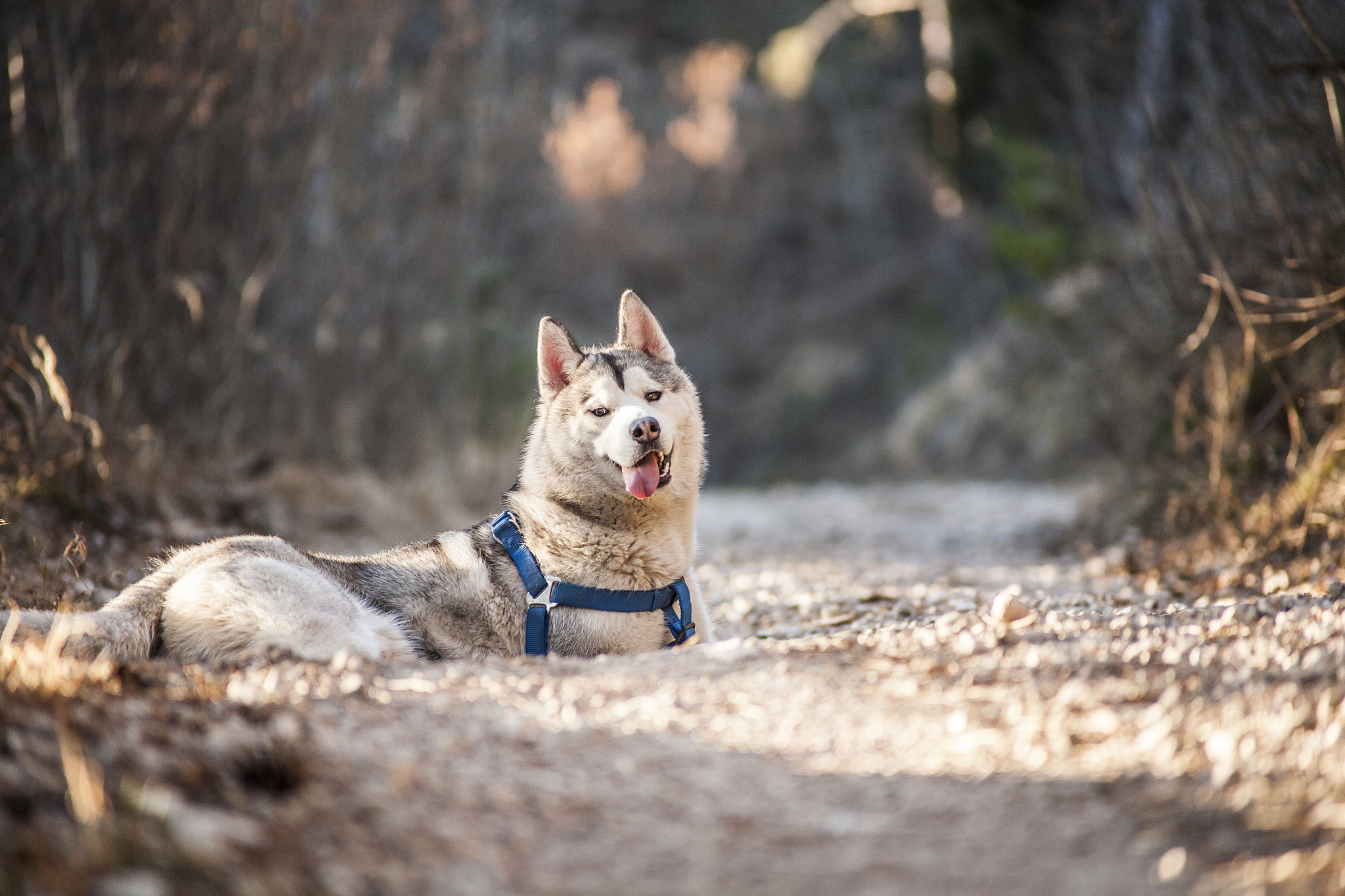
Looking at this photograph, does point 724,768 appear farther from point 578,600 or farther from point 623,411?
Answer: point 623,411

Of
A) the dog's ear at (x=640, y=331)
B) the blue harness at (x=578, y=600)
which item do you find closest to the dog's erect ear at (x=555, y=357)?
the dog's ear at (x=640, y=331)

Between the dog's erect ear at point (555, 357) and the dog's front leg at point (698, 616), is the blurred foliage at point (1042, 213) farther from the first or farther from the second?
the dog's front leg at point (698, 616)

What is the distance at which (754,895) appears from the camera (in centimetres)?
182

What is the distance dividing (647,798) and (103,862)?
1.08 metres

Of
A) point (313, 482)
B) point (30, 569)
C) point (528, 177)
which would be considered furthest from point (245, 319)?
point (528, 177)

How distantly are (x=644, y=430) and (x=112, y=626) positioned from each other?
6.61 feet

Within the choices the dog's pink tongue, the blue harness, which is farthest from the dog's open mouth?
the blue harness

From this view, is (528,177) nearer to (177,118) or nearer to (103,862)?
(177,118)

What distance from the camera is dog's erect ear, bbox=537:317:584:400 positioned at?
4453 millimetres

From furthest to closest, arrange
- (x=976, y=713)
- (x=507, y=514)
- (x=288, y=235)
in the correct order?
(x=288, y=235) < (x=507, y=514) < (x=976, y=713)

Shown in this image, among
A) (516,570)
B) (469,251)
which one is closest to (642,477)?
(516,570)

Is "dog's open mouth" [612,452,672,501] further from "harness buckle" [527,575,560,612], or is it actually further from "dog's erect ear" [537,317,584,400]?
"dog's erect ear" [537,317,584,400]

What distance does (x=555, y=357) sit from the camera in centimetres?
451

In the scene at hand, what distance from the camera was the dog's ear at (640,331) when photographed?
4562mm
